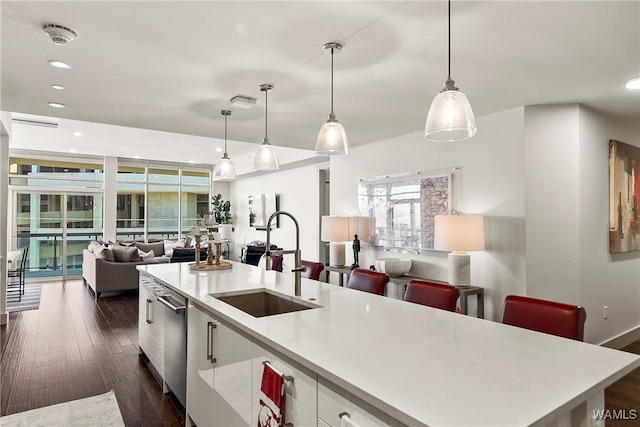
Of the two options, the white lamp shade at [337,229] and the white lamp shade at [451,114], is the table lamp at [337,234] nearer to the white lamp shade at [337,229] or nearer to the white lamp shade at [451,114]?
the white lamp shade at [337,229]

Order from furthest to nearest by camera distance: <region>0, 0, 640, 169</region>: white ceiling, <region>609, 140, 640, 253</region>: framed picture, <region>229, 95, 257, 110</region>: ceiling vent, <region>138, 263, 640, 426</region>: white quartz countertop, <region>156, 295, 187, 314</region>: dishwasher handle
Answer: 1. <region>609, 140, 640, 253</region>: framed picture
2. <region>229, 95, 257, 110</region>: ceiling vent
3. <region>156, 295, 187, 314</region>: dishwasher handle
4. <region>0, 0, 640, 169</region>: white ceiling
5. <region>138, 263, 640, 426</region>: white quartz countertop

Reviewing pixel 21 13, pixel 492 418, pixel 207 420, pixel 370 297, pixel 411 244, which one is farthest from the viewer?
pixel 411 244

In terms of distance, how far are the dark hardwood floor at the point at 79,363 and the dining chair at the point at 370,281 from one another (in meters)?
1.55

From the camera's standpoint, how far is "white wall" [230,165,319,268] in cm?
727

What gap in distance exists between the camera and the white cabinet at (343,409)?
41.7 inches

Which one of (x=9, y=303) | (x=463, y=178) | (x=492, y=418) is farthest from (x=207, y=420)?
(x=9, y=303)

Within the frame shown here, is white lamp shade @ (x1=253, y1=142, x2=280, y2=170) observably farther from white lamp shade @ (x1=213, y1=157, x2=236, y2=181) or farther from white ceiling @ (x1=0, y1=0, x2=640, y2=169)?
white lamp shade @ (x1=213, y1=157, x2=236, y2=181)

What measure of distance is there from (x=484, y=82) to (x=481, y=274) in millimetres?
1941

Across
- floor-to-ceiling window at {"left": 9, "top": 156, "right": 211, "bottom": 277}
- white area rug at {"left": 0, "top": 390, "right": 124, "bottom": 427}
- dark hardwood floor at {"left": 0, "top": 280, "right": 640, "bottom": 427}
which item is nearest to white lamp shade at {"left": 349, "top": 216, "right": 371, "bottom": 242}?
dark hardwood floor at {"left": 0, "top": 280, "right": 640, "bottom": 427}

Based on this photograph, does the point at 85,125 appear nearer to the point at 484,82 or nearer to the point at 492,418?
the point at 484,82

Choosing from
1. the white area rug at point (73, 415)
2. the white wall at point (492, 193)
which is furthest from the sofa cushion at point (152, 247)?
the white wall at point (492, 193)

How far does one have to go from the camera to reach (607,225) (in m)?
3.89

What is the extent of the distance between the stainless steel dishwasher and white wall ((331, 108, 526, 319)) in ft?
9.32

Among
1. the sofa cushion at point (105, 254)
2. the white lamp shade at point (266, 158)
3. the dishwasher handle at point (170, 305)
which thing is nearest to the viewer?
the dishwasher handle at point (170, 305)
